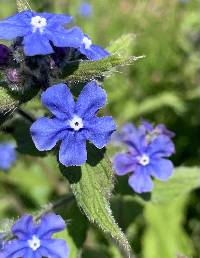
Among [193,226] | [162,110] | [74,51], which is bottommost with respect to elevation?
[193,226]

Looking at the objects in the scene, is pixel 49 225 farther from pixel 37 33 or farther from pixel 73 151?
pixel 37 33

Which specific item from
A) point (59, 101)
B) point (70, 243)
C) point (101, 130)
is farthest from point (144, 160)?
point (59, 101)

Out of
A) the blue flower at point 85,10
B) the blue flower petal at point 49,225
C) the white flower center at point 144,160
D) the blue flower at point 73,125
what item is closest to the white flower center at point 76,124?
the blue flower at point 73,125

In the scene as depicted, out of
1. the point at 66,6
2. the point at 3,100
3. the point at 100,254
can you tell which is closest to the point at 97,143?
the point at 3,100

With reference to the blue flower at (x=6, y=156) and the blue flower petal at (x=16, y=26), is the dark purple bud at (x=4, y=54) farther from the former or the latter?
the blue flower at (x=6, y=156)

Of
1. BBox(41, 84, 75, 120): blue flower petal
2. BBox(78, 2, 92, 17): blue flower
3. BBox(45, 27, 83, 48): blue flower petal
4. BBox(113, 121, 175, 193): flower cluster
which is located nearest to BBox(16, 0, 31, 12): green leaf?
BBox(45, 27, 83, 48): blue flower petal

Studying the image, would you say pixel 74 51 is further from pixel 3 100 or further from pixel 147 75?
pixel 147 75
